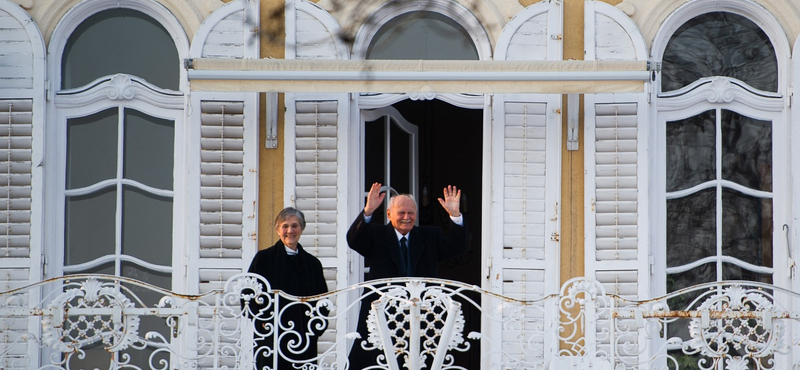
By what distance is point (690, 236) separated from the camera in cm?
844

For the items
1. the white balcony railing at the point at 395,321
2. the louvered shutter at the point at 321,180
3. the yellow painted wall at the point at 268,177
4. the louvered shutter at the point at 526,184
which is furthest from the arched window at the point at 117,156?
the louvered shutter at the point at 526,184

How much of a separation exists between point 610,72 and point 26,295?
4400 millimetres

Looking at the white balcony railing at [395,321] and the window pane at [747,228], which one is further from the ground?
the window pane at [747,228]

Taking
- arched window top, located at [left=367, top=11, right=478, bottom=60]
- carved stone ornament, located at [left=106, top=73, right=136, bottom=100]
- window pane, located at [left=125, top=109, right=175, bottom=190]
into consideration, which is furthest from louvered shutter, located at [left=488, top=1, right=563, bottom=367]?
carved stone ornament, located at [left=106, top=73, right=136, bottom=100]

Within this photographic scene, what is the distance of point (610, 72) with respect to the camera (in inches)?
312

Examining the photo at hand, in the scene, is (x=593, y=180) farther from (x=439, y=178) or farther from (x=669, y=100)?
(x=439, y=178)

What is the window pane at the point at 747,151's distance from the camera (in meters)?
8.47

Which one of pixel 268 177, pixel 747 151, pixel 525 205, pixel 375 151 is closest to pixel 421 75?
pixel 375 151

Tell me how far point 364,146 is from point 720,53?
273 centimetres

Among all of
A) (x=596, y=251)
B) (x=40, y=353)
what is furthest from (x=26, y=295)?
(x=596, y=251)

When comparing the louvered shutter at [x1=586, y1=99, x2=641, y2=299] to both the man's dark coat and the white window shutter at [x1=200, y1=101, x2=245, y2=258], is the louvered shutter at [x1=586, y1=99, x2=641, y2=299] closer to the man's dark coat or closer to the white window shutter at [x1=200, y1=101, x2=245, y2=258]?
the man's dark coat

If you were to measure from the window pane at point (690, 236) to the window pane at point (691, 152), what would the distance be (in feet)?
0.73

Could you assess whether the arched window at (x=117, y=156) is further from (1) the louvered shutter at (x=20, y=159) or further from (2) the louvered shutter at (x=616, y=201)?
(2) the louvered shutter at (x=616, y=201)

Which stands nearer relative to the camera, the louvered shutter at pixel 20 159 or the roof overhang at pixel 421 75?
the roof overhang at pixel 421 75
